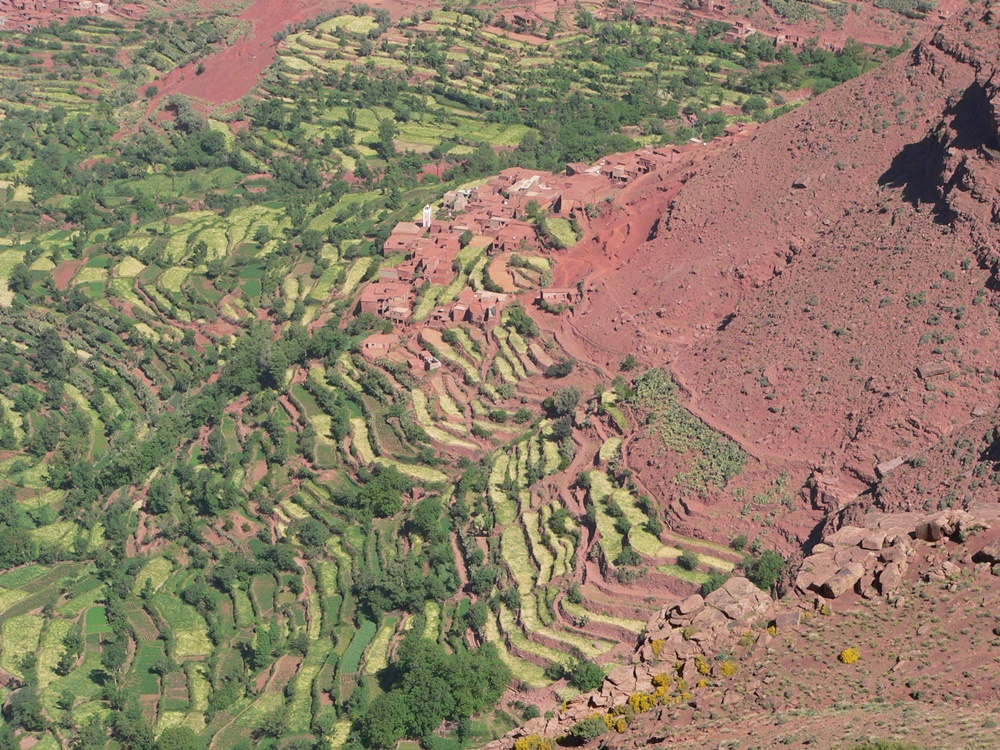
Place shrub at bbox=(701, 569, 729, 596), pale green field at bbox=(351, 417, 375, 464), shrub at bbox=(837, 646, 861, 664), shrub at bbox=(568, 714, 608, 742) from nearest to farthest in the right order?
shrub at bbox=(568, 714, 608, 742) → shrub at bbox=(837, 646, 861, 664) → shrub at bbox=(701, 569, 729, 596) → pale green field at bbox=(351, 417, 375, 464)

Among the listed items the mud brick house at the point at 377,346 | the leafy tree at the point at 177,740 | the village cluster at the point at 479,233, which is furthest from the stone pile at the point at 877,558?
the mud brick house at the point at 377,346

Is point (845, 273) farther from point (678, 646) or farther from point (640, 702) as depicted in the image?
point (640, 702)

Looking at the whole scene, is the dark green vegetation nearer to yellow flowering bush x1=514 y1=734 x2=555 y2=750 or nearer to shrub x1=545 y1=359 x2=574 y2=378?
shrub x1=545 y1=359 x2=574 y2=378

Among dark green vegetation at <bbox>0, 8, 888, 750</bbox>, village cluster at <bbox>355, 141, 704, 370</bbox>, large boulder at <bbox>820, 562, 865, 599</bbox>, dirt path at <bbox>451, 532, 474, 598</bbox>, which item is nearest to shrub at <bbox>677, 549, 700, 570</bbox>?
dark green vegetation at <bbox>0, 8, 888, 750</bbox>

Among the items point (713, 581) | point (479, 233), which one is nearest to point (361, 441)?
point (479, 233)

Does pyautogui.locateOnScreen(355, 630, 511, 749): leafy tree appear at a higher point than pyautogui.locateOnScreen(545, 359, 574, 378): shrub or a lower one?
lower

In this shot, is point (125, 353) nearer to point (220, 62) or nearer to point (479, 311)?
point (479, 311)

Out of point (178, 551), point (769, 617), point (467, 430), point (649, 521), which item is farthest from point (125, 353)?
point (769, 617)

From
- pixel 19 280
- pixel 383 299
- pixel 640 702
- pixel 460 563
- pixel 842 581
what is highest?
pixel 842 581
